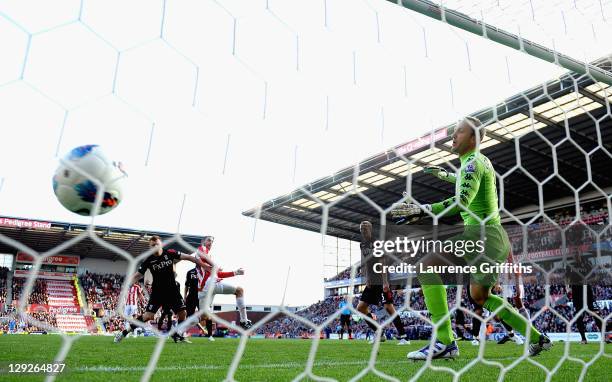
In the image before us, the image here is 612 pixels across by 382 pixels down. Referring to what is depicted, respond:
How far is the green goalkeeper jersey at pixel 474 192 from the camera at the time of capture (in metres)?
2.33

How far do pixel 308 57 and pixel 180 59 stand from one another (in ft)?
2.16

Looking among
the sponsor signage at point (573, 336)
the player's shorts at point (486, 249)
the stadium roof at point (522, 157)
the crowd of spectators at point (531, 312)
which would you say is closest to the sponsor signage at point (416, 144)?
the stadium roof at point (522, 157)

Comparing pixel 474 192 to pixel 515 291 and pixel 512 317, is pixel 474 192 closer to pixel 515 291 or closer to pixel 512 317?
pixel 512 317

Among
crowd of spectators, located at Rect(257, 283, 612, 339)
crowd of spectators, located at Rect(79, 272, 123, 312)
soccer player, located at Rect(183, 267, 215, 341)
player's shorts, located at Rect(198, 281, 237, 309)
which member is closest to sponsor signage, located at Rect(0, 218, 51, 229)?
player's shorts, located at Rect(198, 281, 237, 309)

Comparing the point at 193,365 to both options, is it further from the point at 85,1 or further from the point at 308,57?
the point at 85,1

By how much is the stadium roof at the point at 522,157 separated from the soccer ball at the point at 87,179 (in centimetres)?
48

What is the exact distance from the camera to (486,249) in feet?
8.42

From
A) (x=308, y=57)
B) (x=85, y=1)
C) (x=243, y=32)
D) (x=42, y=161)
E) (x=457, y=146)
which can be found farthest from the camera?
(x=457, y=146)

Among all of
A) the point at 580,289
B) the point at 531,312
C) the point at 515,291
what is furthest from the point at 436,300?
the point at 531,312

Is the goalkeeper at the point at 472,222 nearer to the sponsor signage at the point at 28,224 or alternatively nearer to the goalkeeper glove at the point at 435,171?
the goalkeeper glove at the point at 435,171

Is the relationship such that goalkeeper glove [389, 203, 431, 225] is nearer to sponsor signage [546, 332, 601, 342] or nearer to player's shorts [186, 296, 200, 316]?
player's shorts [186, 296, 200, 316]

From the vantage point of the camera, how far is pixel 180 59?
60.2 inches

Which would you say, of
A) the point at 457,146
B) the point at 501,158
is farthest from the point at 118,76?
the point at 501,158

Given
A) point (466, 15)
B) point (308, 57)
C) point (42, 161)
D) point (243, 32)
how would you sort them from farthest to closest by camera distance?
point (466, 15) → point (308, 57) → point (243, 32) → point (42, 161)
